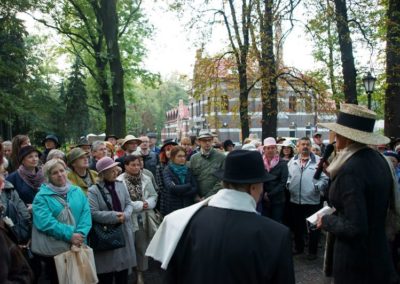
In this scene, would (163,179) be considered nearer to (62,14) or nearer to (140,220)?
(140,220)

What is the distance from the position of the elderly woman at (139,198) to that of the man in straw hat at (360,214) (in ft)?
10.9

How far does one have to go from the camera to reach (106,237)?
4875 millimetres

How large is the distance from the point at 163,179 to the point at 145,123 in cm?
7711

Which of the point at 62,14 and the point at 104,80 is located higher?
the point at 62,14

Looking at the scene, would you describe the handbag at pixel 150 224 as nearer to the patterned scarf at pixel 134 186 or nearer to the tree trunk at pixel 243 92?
the patterned scarf at pixel 134 186

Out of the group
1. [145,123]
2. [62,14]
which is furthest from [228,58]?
[145,123]

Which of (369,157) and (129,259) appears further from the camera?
(129,259)

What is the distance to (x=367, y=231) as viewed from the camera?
9.59ft

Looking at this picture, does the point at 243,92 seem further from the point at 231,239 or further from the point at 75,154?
the point at 231,239

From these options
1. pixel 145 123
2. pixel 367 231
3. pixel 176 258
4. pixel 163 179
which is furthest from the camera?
pixel 145 123

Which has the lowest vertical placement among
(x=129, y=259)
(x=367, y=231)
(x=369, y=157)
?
(x=129, y=259)

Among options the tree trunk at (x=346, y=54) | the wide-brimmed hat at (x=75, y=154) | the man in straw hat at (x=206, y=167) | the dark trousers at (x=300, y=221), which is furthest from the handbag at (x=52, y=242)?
the tree trunk at (x=346, y=54)

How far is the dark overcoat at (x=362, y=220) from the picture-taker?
9.55ft

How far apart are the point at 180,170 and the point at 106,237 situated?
1887mm
